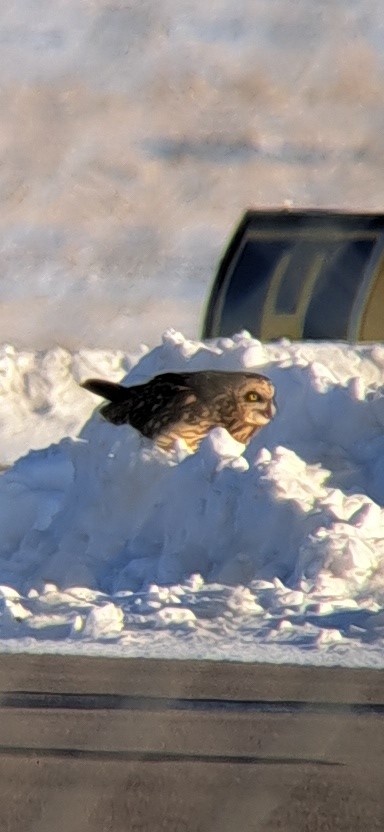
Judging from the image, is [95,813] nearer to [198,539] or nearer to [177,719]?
[177,719]

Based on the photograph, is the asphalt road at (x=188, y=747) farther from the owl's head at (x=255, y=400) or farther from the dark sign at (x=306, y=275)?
the dark sign at (x=306, y=275)

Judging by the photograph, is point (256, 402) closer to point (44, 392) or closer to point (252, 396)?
point (252, 396)

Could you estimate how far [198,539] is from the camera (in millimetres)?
10812

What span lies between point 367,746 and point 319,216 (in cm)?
3158

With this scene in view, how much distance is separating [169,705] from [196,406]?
655 centimetres

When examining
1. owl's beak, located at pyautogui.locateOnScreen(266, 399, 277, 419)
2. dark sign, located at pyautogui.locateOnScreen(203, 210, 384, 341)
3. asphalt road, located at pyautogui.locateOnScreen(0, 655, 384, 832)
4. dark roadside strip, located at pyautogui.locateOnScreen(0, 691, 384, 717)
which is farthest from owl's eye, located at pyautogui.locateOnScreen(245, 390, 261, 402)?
dark sign, located at pyautogui.locateOnScreen(203, 210, 384, 341)

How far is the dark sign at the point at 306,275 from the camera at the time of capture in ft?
117

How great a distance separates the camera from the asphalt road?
16.8 ft

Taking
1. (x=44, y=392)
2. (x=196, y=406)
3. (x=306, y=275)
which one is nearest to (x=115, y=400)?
(x=196, y=406)

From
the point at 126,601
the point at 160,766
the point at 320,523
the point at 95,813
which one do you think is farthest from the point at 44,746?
the point at 320,523

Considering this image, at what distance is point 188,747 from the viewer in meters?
5.98

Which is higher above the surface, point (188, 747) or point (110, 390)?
point (188, 747)

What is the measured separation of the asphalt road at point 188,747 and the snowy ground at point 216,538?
682mm

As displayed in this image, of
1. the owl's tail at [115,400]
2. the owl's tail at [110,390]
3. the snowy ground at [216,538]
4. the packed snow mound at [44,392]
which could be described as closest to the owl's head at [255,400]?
the snowy ground at [216,538]
